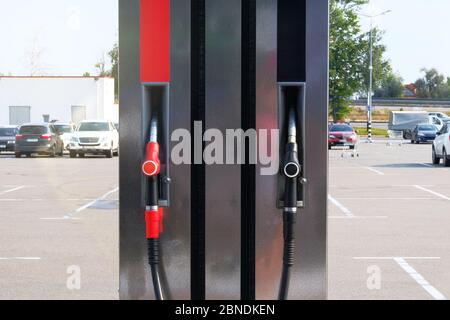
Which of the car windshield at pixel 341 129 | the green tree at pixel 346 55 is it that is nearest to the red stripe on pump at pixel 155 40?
the car windshield at pixel 341 129

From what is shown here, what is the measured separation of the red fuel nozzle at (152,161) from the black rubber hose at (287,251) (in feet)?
1.30

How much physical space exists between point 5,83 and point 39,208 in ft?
168

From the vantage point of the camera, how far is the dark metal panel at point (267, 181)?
8.97 feet

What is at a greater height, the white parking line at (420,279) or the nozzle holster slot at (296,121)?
the nozzle holster slot at (296,121)

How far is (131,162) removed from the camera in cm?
277

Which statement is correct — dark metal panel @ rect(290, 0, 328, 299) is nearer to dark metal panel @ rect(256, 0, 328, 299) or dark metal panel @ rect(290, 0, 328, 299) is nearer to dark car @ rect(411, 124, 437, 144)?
dark metal panel @ rect(256, 0, 328, 299)

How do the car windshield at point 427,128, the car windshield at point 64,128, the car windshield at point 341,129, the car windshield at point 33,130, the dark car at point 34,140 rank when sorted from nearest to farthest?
1. the dark car at point 34,140
2. the car windshield at point 33,130
3. the car windshield at point 64,128
4. the car windshield at point 341,129
5. the car windshield at point 427,128

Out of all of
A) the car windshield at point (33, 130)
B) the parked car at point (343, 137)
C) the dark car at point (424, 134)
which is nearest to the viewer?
the car windshield at point (33, 130)

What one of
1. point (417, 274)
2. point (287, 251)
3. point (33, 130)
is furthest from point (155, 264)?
point (33, 130)

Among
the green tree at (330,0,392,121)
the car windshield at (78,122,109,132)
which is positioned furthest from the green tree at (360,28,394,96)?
the car windshield at (78,122,109,132)

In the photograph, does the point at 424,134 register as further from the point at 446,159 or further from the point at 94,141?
the point at 446,159

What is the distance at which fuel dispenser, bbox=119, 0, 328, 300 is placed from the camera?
2.71 meters

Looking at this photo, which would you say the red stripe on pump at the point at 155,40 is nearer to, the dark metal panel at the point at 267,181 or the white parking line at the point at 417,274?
the dark metal panel at the point at 267,181
